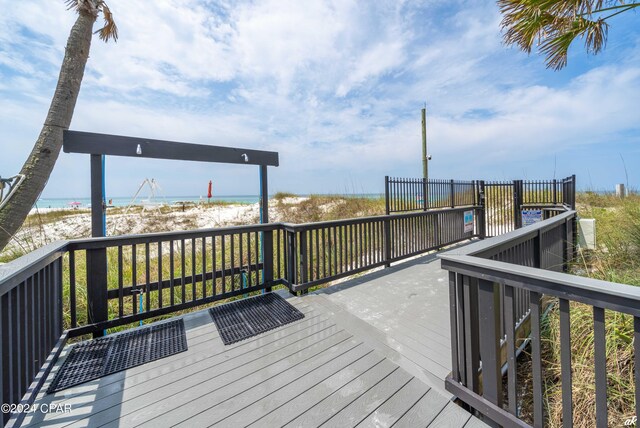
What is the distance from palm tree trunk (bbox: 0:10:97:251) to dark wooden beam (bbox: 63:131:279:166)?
2301mm

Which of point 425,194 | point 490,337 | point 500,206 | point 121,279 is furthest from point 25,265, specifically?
point 500,206

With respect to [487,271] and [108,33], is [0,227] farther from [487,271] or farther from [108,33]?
[487,271]

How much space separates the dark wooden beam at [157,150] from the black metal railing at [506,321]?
303 centimetres

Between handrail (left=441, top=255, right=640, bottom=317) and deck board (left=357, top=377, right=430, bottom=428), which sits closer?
handrail (left=441, top=255, right=640, bottom=317)

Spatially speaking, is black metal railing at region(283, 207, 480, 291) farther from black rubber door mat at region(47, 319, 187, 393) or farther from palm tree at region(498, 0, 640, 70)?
palm tree at region(498, 0, 640, 70)

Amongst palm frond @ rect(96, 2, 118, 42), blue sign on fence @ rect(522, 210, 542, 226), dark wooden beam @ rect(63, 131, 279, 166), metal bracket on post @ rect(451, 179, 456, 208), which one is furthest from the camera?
metal bracket on post @ rect(451, 179, 456, 208)

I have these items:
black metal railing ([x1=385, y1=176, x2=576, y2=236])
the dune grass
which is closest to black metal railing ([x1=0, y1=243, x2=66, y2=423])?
the dune grass

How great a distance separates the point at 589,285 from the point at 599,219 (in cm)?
629

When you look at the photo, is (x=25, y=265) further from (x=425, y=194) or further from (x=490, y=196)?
(x=490, y=196)

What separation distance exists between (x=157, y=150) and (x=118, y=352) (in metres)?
2.12

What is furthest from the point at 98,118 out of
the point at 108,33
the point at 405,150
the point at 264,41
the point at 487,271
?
the point at 405,150

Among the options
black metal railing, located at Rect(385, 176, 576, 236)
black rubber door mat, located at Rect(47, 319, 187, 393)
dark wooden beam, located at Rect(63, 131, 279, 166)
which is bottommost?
black rubber door mat, located at Rect(47, 319, 187, 393)

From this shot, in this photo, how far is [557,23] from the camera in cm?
342

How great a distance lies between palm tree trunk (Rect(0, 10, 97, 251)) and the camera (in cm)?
367
